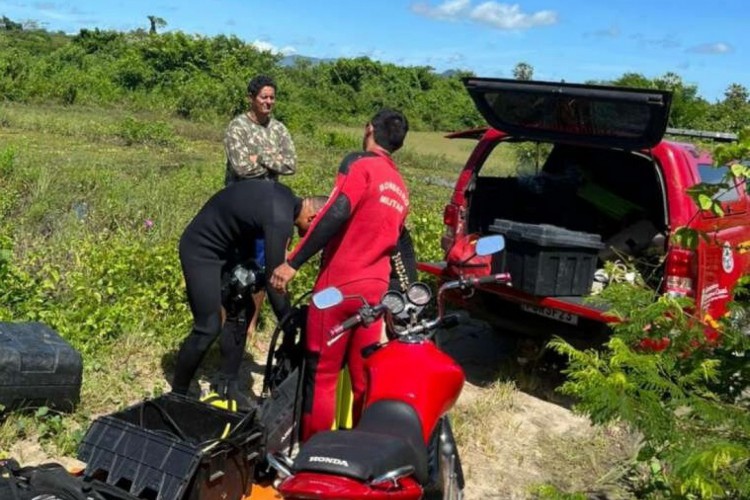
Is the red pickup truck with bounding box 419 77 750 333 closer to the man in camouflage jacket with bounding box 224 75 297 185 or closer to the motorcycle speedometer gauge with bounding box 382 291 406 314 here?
the man in camouflage jacket with bounding box 224 75 297 185

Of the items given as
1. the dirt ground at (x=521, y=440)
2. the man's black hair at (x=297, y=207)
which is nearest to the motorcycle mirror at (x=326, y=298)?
the man's black hair at (x=297, y=207)

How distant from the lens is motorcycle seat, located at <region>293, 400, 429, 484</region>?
270cm

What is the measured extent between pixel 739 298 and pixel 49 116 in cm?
2212

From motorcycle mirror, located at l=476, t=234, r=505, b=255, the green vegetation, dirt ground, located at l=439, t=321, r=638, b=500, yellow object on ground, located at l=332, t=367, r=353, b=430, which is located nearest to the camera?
motorcycle mirror, located at l=476, t=234, r=505, b=255

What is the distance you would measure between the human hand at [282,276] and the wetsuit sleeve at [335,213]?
0.10 feet

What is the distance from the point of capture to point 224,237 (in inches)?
186

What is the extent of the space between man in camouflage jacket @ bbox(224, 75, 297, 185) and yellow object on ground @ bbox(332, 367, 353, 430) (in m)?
2.14

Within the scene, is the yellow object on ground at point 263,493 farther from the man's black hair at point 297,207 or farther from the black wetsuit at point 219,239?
the man's black hair at point 297,207

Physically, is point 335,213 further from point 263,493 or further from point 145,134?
point 145,134

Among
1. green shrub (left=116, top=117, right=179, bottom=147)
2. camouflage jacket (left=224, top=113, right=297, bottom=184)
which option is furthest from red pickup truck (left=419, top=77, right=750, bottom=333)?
green shrub (left=116, top=117, right=179, bottom=147)

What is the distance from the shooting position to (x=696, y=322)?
3.33m

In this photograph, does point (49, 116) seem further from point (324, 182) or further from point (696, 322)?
point (696, 322)

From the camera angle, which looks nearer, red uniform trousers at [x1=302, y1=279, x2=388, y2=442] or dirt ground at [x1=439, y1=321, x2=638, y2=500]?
red uniform trousers at [x1=302, y1=279, x2=388, y2=442]

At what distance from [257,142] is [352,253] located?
2.27 m
